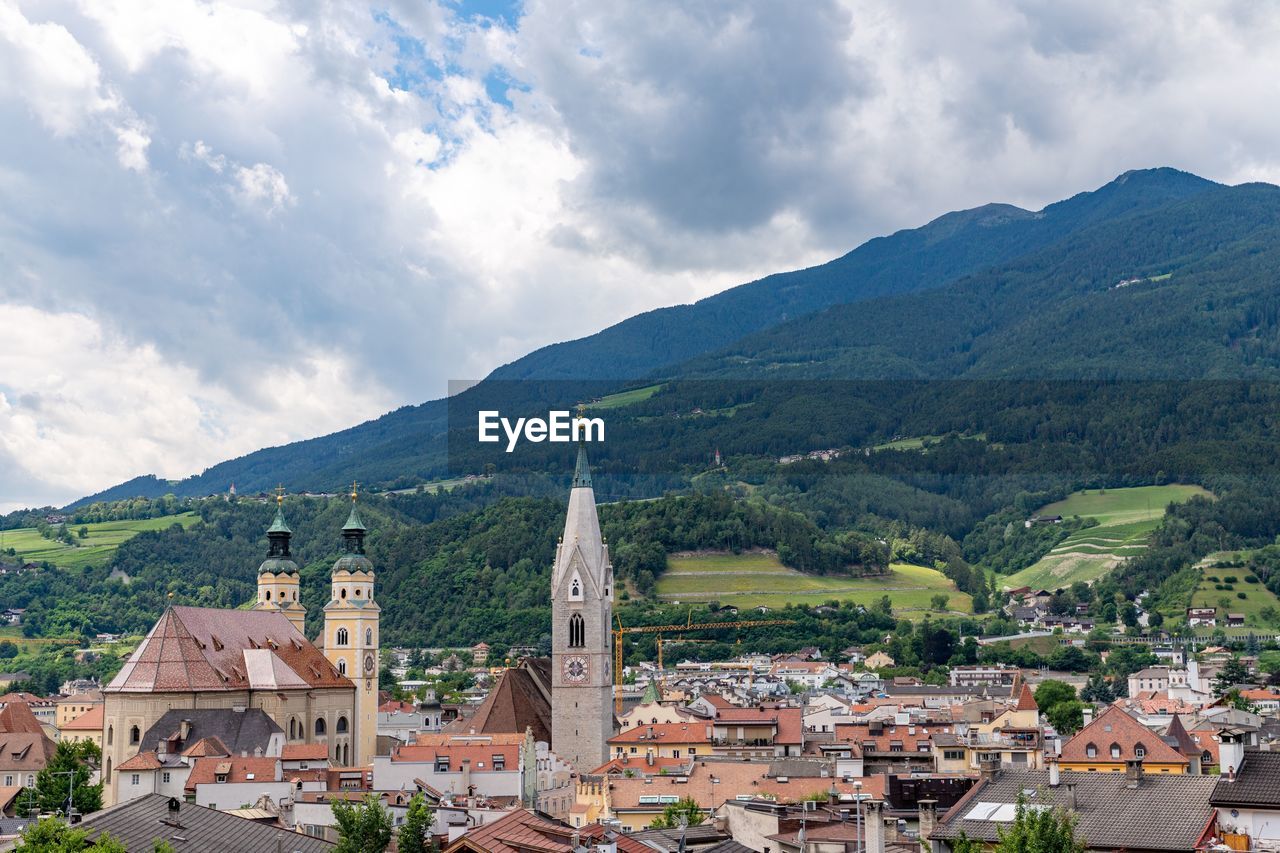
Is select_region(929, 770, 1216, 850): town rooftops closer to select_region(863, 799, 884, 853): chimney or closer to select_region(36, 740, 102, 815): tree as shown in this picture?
select_region(863, 799, 884, 853): chimney

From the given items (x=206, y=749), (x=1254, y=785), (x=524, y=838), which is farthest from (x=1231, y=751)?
(x=206, y=749)

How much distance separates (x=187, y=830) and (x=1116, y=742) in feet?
140

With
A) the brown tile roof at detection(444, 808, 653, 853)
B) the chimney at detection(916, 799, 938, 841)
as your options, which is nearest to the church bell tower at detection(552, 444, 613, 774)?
the brown tile roof at detection(444, 808, 653, 853)

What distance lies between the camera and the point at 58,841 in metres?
40.9

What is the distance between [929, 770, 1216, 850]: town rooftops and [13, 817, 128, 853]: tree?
19.6 meters

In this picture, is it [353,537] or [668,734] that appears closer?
[668,734]

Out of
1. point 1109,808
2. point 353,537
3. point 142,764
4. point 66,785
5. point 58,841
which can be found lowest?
point 1109,808

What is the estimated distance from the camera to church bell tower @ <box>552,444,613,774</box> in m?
106

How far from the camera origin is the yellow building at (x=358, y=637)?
10975 cm

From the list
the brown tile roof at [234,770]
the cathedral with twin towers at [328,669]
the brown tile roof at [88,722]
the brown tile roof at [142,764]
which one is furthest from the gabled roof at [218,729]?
the brown tile roof at [88,722]

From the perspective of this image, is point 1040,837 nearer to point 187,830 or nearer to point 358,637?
point 187,830

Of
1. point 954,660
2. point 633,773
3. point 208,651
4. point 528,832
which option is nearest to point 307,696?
point 208,651

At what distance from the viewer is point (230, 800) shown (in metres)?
73.9

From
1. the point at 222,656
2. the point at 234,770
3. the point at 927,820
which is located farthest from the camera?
the point at 222,656
